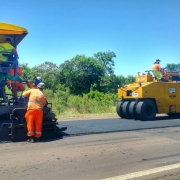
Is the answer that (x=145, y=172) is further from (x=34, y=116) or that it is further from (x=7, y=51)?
(x=7, y=51)

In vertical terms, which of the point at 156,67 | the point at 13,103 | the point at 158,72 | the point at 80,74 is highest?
the point at 80,74

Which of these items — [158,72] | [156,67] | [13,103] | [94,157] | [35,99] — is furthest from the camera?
[156,67]

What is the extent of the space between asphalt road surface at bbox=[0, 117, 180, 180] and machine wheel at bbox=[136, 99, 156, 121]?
3840 mm

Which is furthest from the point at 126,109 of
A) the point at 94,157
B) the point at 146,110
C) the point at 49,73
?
the point at 49,73

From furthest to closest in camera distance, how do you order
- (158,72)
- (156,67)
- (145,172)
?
(156,67), (158,72), (145,172)

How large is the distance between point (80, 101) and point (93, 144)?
36.0 ft

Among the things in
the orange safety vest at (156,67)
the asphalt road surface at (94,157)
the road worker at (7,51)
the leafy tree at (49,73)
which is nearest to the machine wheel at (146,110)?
the orange safety vest at (156,67)

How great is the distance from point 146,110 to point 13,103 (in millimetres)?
6308

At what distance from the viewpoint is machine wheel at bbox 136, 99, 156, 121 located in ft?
37.0

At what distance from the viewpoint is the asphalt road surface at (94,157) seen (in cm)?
412

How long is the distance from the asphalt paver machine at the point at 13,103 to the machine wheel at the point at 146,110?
5125 mm

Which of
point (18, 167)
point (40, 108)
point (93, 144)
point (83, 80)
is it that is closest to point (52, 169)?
point (18, 167)

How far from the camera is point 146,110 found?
452 inches

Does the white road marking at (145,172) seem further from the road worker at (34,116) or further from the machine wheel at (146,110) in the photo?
the machine wheel at (146,110)
